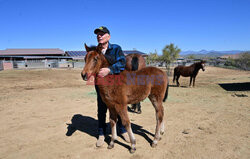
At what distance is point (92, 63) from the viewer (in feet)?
8.31

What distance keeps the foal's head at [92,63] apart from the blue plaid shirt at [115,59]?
10.0 inches

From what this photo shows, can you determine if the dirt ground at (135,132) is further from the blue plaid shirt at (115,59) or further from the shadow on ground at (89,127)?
the blue plaid shirt at (115,59)

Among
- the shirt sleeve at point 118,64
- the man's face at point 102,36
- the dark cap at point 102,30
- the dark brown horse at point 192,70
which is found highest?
the dark cap at point 102,30

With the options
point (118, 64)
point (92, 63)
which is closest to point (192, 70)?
point (118, 64)

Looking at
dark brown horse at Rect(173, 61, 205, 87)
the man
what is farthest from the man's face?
dark brown horse at Rect(173, 61, 205, 87)

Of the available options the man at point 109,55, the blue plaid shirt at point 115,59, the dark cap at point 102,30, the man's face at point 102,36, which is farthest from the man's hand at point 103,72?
the dark cap at point 102,30

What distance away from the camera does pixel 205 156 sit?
3.00 meters

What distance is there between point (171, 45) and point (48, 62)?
84.8 feet

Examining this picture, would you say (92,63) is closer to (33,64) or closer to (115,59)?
(115,59)

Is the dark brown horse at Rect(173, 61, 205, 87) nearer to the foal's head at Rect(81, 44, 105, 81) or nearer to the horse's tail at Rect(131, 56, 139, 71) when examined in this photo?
the horse's tail at Rect(131, 56, 139, 71)

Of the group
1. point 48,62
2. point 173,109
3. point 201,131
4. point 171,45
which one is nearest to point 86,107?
point 173,109

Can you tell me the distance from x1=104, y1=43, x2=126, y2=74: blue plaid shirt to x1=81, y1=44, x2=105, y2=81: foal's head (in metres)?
0.25

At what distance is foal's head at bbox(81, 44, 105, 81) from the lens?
245cm

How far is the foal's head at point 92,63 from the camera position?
96.5 inches
